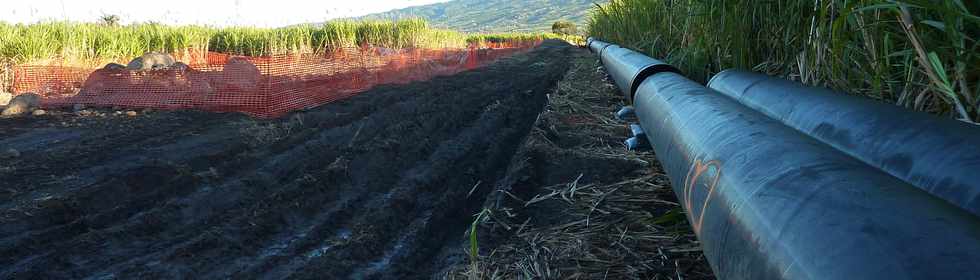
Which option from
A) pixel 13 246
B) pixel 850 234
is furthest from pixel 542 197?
pixel 13 246

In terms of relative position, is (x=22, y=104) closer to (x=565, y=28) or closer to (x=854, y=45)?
(x=854, y=45)

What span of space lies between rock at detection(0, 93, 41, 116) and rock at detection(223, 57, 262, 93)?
5.74 ft

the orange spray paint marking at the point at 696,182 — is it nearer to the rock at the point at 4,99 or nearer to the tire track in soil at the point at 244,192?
the tire track in soil at the point at 244,192

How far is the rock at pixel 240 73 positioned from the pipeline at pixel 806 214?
18.3 ft

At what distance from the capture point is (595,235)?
7.41 ft

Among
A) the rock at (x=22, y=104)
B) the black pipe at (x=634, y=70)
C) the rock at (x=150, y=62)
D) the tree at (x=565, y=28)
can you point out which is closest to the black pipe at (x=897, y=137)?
the black pipe at (x=634, y=70)

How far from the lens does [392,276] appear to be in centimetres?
227

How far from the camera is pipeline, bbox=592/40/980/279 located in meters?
0.85

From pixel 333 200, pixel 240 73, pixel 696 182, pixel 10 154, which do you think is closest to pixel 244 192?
pixel 333 200

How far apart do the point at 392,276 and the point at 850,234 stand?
5.64 ft

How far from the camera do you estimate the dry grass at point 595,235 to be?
6.45 ft

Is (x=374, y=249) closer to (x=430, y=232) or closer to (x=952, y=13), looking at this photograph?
(x=430, y=232)

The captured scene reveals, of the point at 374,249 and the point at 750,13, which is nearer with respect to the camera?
the point at 374,249

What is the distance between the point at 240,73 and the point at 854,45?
231 inches
